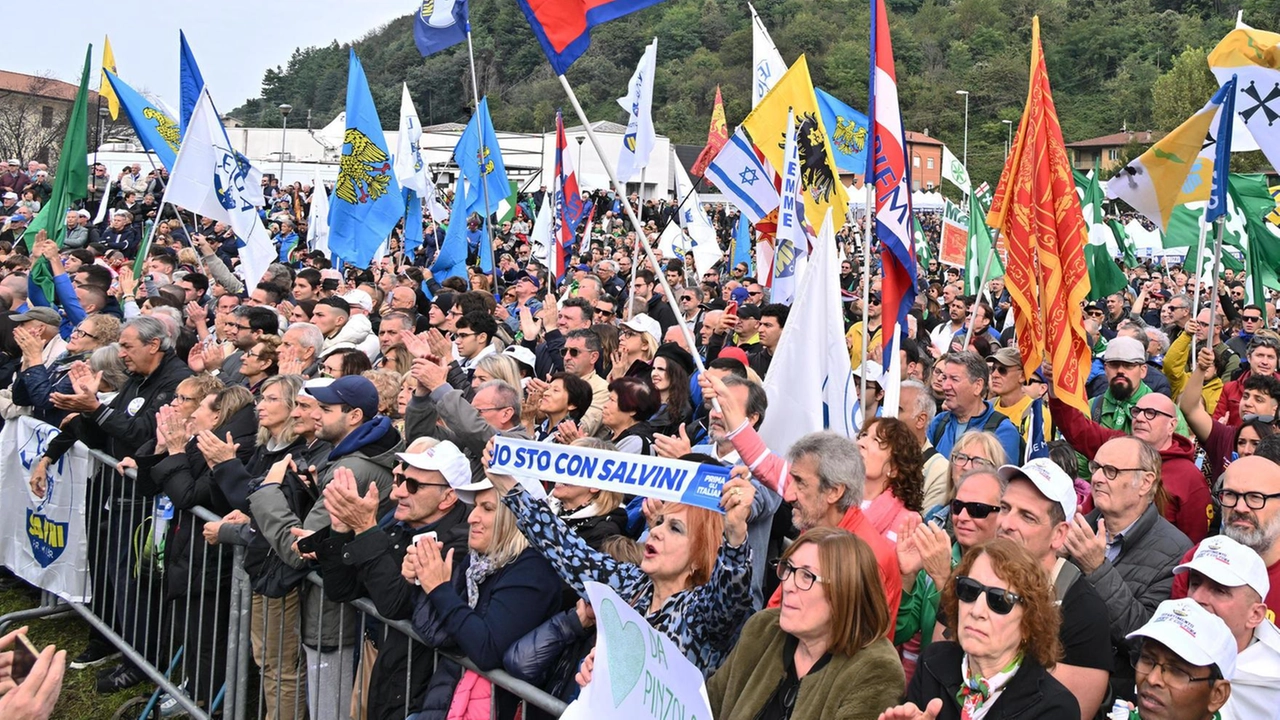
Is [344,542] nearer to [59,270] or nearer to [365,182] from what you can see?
[59,270]

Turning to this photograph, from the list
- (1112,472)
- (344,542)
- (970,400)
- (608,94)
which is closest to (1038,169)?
(970,400)

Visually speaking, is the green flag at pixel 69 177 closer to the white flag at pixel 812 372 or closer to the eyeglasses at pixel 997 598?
the white flag at pixel 812 372

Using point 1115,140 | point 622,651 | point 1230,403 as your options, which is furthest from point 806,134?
point 1115,140

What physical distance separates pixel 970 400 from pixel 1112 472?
1.90m

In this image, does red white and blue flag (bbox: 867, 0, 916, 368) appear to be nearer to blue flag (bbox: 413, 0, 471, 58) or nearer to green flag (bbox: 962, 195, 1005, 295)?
blue flag (bbox: 413, 0, 471, 58)

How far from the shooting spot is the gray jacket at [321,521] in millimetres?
4762

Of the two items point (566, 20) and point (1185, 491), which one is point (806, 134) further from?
point (1185, 491)

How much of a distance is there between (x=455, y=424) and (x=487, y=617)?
1.85 m

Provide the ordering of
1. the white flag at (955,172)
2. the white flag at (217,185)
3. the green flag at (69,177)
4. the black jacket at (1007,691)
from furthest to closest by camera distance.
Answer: the white flag at (955,172) < the green flag at (69,177) < the white flag at (217,185) < the black jacket at (1007,691)

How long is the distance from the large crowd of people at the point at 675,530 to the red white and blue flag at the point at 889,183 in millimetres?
453

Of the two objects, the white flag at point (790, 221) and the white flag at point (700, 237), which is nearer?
the white flag at point (790, 221)

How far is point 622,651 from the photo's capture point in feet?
10.3

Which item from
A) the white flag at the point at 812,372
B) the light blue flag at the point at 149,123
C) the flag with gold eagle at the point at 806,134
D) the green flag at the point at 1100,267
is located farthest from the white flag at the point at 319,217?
the white flag at the point at 812,372

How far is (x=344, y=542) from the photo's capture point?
4.29 m
